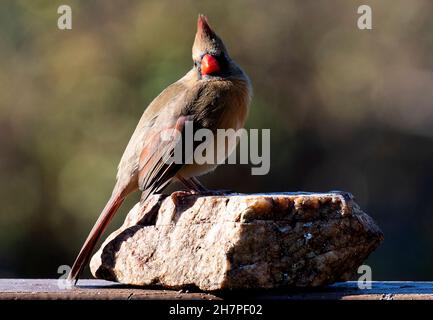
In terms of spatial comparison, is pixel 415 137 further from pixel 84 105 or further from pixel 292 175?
pixel 84 105

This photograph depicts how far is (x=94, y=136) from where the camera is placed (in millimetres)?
7531

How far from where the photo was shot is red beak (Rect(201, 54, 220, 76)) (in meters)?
4.61

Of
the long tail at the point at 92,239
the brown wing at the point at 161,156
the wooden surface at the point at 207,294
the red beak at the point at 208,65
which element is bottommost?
the wooden surface at the point at 207,294

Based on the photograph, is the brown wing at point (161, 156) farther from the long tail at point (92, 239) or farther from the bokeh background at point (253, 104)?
the bokeh background at point (253, 104)

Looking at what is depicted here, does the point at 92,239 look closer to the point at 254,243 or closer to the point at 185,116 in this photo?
the point at 185,116

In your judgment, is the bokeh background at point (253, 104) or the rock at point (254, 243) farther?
the bokeh background at point (253, 104)

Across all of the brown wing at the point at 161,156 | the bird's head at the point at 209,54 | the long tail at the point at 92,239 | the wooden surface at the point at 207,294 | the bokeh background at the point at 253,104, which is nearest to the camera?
the wooden surface at the point at 207,294

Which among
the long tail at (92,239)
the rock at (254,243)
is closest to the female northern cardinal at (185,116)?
the long tail at (92,239)

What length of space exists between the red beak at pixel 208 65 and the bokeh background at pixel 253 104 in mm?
2507

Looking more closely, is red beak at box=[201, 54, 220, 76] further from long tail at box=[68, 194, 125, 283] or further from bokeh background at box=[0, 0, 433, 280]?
bokeh background at box=[0, 0, 433, 280]

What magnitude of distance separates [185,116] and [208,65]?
10.8 inches

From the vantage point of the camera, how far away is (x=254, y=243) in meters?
3.50

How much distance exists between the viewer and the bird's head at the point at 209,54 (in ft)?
15.1

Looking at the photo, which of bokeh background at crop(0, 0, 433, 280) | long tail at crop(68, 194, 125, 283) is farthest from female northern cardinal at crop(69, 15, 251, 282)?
bokeh background at crop(0, 0, 433, 280)
